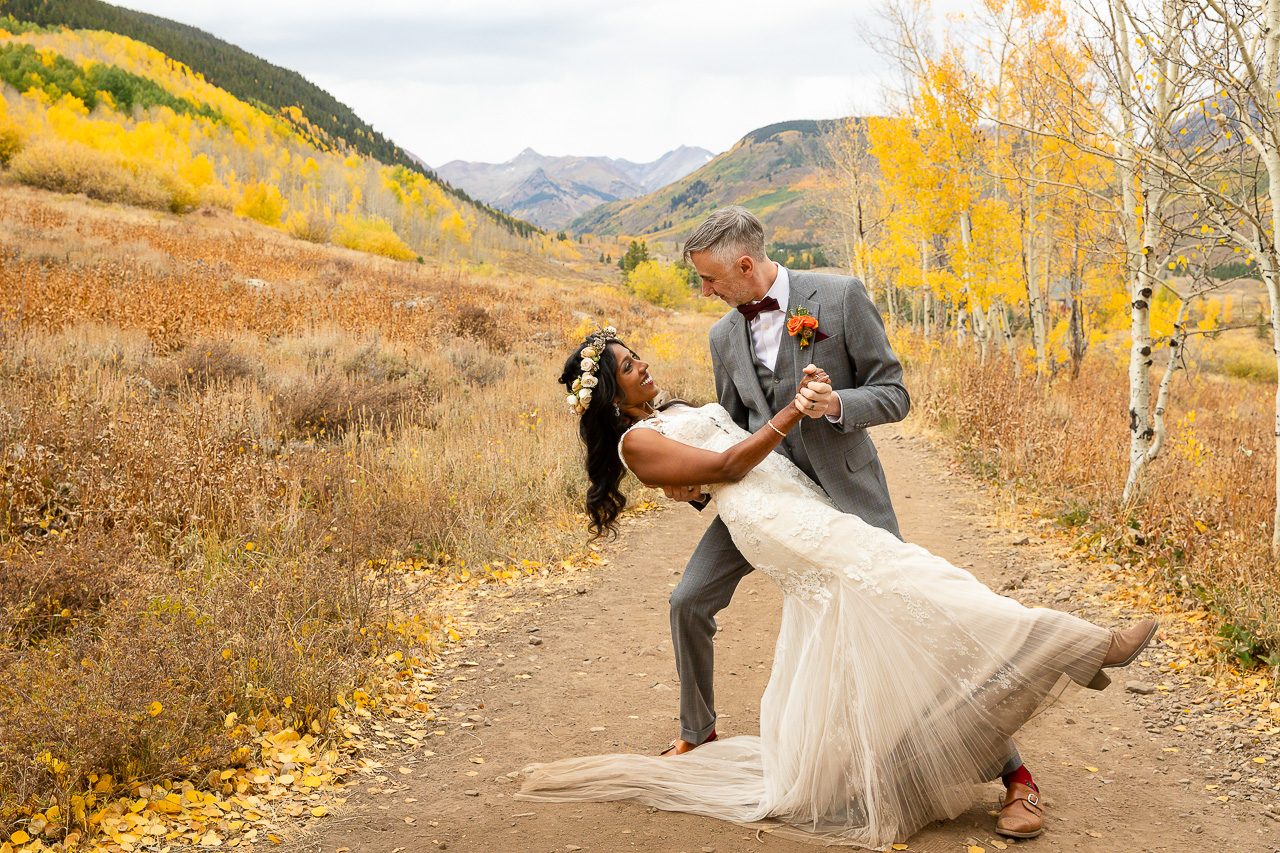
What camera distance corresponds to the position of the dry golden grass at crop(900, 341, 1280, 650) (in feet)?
15.1

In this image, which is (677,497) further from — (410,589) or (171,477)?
(171,477)

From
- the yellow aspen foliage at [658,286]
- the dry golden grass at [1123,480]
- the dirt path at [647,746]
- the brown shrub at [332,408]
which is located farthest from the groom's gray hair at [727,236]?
the yellow aspen foliage at [658,286]

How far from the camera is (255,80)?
355 feet

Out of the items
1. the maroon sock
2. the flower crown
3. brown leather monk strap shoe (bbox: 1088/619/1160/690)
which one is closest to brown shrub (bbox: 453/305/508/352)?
the flower crown

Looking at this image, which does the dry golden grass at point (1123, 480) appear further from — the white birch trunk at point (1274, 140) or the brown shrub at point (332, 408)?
the brown shrub at point (332, 408)

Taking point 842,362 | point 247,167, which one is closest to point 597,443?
point 842,362

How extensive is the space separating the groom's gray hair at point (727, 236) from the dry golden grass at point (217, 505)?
267 cm

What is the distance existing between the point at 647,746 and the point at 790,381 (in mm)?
1924

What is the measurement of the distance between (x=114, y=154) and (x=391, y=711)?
4282cm

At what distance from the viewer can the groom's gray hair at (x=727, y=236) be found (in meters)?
2.82

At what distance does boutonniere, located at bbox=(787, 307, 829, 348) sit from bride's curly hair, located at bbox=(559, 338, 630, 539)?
0.65m

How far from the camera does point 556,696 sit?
4379mm

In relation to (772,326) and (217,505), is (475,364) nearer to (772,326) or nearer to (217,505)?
(217,505)

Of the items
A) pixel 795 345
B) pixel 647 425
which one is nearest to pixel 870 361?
pixel 795 345
